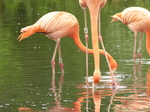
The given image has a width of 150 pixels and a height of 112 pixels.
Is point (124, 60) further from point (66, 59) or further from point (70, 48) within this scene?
point (70, 48)

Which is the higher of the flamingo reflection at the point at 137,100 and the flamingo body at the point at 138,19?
the flamingo body at the point at 138,19

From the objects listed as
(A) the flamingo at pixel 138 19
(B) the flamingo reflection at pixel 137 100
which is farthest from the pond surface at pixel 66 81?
(A) the flamingo at pixel 138 19

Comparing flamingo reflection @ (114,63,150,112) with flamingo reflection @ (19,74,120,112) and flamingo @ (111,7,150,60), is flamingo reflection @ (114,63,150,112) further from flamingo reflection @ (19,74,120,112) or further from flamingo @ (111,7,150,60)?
flamingo @ (111,7,150,60)

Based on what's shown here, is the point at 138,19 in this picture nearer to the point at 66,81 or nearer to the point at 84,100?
the point at 66,81

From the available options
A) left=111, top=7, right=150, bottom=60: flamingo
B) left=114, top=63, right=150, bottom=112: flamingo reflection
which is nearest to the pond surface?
left=114, top=63, right=150, bottom=112: flamingo reflection

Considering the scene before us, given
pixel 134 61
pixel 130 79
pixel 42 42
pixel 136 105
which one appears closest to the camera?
pixel 136 105

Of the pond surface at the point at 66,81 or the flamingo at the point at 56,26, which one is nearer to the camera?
the pond surface at the point at 66,81

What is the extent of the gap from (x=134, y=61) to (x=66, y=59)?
153 cm

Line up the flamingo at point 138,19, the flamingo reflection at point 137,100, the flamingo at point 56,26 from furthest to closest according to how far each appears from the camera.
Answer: the flamingo at point 138,19 < the flamingo at point 56,26 < the flamingo reflection at point 137,100

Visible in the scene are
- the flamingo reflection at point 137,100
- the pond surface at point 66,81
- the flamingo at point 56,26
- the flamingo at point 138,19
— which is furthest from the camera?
the flamingo at point 138,19

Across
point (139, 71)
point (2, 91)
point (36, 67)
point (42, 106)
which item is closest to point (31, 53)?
point (36, 67)

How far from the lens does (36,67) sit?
33.4 feet

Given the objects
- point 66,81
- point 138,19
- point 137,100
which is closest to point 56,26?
point 66,81

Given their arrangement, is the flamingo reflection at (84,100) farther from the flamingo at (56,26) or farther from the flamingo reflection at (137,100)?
the flamingo at (56,26)
